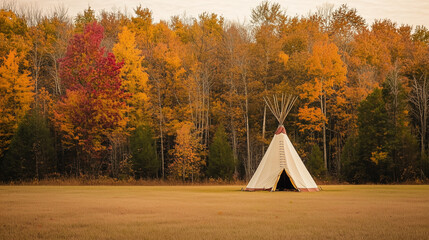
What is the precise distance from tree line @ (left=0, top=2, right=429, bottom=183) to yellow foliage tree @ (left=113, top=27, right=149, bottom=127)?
0.10 m

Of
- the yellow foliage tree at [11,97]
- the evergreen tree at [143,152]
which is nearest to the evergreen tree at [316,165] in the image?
the evergreen tree at [143,152]

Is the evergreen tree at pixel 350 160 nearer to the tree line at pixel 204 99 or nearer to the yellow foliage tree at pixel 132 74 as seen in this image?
the tree line at pixel 204 99

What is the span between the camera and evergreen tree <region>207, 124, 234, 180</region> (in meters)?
39.5

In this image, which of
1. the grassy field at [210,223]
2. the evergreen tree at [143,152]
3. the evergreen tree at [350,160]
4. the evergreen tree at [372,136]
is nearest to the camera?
the grassy field at [210,223]

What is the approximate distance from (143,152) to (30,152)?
350 inches

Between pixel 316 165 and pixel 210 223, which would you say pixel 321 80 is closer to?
pixel 316 165

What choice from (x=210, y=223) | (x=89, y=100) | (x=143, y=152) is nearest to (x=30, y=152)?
(x=89, y=100)

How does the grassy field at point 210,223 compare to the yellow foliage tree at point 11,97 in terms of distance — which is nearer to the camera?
the grassy field at point 210,223

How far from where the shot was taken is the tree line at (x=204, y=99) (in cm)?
3784

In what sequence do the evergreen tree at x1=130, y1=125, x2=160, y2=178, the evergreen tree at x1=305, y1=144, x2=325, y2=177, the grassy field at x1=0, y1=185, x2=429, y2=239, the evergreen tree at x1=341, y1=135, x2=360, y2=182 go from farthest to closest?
the evergreen tree at x1=130, y1=125, x2=160, y2=178 < the evergreen tree at x1=305, y1=144, x2=325, y2=177 < the evergreen tree at x1=341, y1=135, x2=360, y2=182 < the grassy field at x1=0, y1=185, x2=429, y2=239

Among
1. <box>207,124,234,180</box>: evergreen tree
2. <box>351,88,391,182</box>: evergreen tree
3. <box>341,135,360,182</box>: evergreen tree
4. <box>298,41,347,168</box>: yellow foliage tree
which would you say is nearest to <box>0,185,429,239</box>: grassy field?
<box>341,135,360,182</box>: evergreen tree

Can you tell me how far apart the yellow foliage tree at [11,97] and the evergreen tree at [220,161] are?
15617 mm

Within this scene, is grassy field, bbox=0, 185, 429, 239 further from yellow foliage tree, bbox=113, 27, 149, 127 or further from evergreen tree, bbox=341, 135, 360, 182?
yellow foliage tree, bbox=113, 27, 149, 127

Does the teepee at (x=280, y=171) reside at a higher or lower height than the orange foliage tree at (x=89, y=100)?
lower
